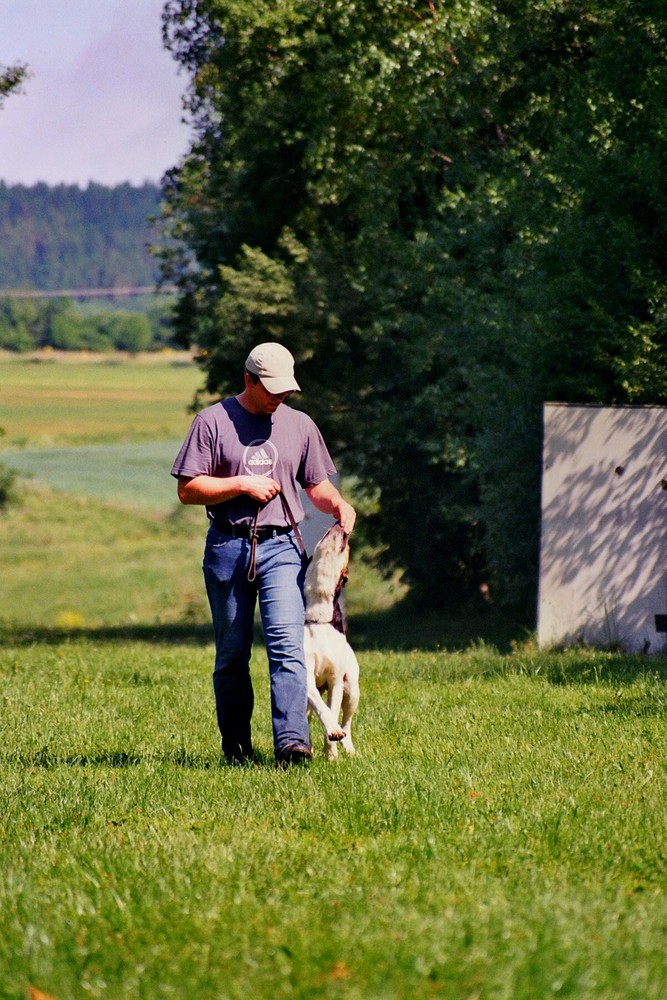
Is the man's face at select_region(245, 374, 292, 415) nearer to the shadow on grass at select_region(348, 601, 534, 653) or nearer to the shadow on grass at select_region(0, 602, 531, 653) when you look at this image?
the shadow on grass at select_region(0, 602, 531, 653)

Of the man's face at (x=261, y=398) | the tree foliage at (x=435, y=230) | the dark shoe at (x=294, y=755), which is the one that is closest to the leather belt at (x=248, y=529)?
the man's face at (x=261, y=398)

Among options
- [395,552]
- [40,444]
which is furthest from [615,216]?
[40,444]

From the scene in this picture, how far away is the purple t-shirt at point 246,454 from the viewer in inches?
272

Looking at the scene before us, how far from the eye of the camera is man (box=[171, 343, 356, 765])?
688 centimetres

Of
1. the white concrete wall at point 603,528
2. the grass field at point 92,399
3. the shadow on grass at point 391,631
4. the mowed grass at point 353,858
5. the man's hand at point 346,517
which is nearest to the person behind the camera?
the mowed grass at point 353,858

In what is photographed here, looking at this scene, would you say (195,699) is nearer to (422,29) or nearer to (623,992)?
(623,992)

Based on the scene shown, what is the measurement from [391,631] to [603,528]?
14166 mm

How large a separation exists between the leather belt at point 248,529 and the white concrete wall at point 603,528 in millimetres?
7231

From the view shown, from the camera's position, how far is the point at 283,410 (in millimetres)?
7148

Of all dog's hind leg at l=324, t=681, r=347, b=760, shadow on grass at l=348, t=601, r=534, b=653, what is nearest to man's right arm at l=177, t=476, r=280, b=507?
dog's hind leg at l=324, t=681, r=347, b=760

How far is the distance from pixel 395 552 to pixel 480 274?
8.36 metres

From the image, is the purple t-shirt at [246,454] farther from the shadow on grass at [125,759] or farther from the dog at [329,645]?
the shadow on grass at [125,759]

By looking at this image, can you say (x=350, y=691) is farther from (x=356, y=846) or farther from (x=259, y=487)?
A: (x=356, y=846)

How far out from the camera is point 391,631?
2770 centimetres
